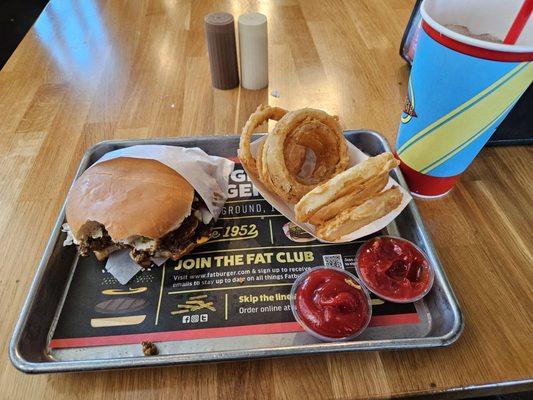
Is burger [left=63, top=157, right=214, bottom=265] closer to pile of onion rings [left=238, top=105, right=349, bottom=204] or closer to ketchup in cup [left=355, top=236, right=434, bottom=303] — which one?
pile of onion rings [left=238, top=105, right=349, bottom=204]

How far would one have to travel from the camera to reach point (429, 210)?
3.43 ft

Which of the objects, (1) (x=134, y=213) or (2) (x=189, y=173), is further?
(2) (x=189, y=173)

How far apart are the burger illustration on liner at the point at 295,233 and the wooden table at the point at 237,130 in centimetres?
31

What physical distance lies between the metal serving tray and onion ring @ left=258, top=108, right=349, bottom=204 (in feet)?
0.84

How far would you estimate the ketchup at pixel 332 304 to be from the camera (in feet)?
2.55

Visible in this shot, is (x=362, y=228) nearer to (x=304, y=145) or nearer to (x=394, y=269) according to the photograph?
(x=394, y=269)

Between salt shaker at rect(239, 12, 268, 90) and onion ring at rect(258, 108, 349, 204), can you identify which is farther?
salt shaker at rect(239, 12, 268, 90)

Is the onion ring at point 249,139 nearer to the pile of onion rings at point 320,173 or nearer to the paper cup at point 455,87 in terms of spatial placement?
the pile of onion rings at point 320,173

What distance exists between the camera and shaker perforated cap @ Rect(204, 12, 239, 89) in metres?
1.31

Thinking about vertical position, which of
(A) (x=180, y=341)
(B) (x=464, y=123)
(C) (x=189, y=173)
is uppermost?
(B) (x=464, y=123)

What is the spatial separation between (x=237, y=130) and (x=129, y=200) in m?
0.52

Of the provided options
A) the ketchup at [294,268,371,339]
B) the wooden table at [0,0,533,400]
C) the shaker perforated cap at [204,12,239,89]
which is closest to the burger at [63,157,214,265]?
the wooden table at [0,0,533,400]

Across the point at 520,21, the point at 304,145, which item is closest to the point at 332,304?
the point at 304,145

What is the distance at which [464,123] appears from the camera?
0.87 metres
